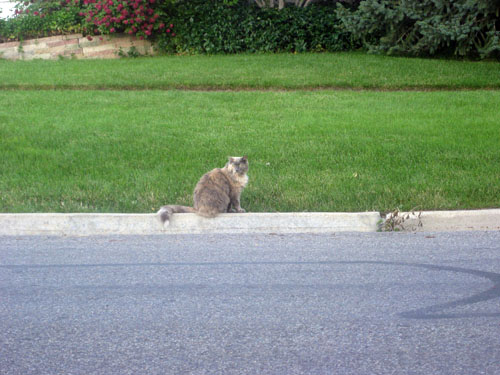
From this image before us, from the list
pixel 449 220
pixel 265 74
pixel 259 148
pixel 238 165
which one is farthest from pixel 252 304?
pixel 265 74

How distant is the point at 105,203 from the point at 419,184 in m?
3.93

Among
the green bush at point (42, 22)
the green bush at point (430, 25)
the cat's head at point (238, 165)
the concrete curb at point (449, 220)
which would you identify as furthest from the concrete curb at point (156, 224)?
the green bush at point (42, 22)

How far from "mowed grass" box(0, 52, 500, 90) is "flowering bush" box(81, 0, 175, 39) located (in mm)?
2224

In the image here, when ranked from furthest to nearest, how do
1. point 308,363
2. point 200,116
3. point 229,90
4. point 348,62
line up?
1. point 348,62
2. point 229,90
3. point 200,116
4. point 308,363

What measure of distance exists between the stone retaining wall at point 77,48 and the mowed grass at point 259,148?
6930 millimetres

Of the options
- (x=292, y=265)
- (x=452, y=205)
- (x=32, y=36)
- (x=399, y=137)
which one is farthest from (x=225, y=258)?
(x=32, y=36)

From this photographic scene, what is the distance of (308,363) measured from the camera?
3934 millimetres

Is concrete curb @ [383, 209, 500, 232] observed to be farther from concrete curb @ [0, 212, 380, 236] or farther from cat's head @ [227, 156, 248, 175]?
cat's head @ [227, 156, 248, 175]

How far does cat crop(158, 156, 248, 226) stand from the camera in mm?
6984

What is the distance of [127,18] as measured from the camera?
2061cm

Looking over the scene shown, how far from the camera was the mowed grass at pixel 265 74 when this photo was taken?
15.4 meters

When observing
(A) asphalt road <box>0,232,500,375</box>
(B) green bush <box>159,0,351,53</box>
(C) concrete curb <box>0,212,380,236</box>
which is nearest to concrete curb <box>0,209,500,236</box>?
(C) concrete curb <box>0,212,380,236</box>

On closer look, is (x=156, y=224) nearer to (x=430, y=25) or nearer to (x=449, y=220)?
(x=449, y=220)

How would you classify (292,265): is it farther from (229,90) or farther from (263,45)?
(263,45)
